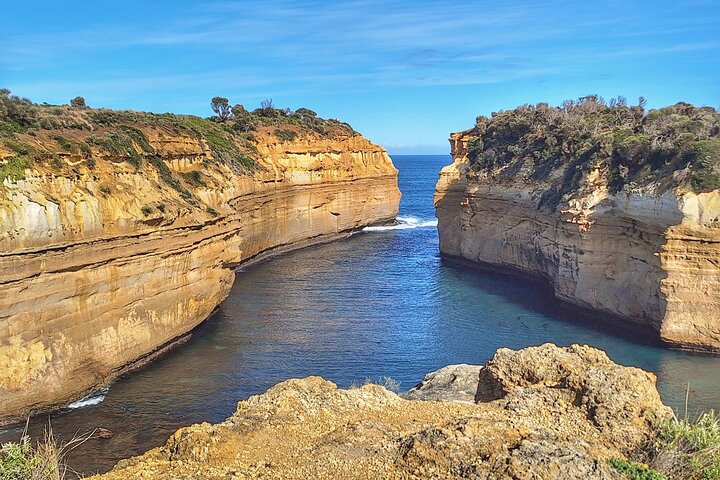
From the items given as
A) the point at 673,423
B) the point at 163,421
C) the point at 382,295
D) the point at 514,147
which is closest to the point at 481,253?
the point at 514,147

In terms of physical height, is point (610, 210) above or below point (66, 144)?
below

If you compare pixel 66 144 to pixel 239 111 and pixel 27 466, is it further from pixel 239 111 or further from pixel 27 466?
pixel 239 111

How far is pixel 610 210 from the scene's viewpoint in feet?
93.6

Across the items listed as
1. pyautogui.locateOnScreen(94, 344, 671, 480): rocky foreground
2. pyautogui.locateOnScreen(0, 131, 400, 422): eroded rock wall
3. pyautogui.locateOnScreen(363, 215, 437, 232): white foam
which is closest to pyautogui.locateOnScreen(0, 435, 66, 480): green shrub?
pyautogui.locateOnScreen(94, 344, 671, 480): rocky foreground

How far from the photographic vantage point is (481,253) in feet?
139

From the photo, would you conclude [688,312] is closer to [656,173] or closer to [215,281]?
[656,173]

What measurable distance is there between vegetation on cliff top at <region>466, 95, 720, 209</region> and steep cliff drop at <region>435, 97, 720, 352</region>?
0.06m

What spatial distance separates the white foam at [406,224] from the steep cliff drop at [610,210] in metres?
19.6

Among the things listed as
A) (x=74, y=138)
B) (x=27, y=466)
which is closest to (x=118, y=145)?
(x=74, y=138)

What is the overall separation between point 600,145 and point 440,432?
25837 mm

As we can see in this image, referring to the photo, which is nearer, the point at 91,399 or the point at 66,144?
the point at 91,399

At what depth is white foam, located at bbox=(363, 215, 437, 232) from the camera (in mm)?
65000

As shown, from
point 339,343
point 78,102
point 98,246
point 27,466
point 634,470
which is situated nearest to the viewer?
point 634,470

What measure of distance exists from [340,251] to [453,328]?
75.6 feet
